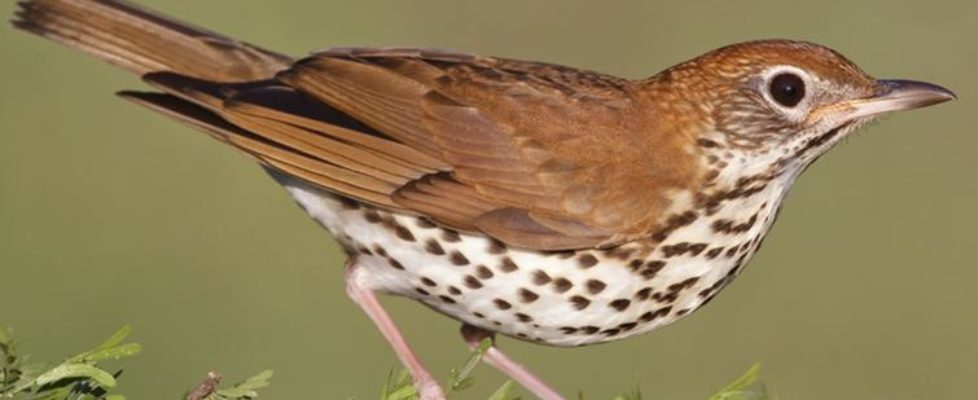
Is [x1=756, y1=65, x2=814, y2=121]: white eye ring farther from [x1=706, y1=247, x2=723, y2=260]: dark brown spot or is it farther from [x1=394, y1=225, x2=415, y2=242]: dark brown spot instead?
[x1=394, y1=225, x2=415, y2=242]: dark brown spot

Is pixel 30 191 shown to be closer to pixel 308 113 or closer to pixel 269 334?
pixel 269 334

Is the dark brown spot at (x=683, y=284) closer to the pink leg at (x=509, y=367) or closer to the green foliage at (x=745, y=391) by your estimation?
the pink leg at (x=509, y=367)

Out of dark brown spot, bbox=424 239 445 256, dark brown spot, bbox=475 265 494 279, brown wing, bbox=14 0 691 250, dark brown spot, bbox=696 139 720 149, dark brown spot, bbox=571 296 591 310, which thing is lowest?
dark brown spot, bbox=571 296 591 310

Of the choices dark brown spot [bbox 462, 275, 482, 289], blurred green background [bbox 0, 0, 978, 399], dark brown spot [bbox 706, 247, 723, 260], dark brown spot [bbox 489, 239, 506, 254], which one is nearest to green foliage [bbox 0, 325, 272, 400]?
dark brown spot [bbox 462, 275, 482, 289]

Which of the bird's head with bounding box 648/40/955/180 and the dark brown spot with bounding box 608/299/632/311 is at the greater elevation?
the bird's head with bounding box 648/40/955/180

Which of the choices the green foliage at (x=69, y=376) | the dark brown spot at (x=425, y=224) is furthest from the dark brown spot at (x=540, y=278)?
the green foliage at (x=69, y=376)

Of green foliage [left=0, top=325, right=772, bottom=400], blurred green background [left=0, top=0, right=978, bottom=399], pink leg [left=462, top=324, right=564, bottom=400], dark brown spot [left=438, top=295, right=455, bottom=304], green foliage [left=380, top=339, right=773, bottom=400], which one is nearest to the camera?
green foliage [left=0, top=325, right=772, bottom=400]
